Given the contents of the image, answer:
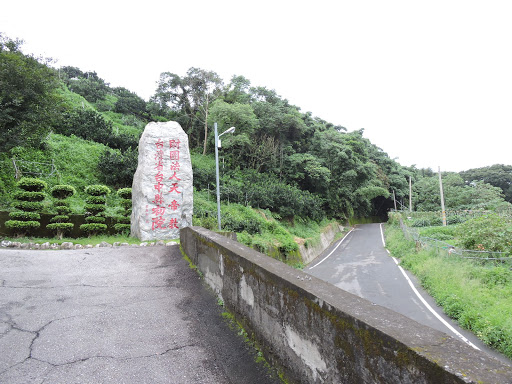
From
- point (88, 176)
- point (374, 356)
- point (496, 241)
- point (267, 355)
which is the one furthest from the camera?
point (88, 176)

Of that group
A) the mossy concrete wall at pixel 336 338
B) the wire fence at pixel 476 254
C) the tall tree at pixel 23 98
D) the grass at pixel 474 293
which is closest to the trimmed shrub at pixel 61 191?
the tall tree at pixel 23 98

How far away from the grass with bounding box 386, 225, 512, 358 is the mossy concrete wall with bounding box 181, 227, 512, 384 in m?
6.69

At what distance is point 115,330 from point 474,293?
10.9 metres

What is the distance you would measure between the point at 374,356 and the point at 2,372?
3.45m

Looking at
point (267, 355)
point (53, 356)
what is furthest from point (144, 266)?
point (267, 355)

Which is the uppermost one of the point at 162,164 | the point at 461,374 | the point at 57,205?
the point at 162,164

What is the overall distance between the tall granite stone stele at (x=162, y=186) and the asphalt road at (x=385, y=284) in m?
7.54

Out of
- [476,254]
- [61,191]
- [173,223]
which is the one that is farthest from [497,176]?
[61,191]

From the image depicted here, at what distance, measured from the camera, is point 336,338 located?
2049 mm

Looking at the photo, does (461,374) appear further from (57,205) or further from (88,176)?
(88,176)

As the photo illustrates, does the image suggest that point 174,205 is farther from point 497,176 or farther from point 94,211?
point 497,176

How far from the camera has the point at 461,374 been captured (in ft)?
4.37

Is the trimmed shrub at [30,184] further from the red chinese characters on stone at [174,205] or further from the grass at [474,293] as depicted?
the grass at [474,293]

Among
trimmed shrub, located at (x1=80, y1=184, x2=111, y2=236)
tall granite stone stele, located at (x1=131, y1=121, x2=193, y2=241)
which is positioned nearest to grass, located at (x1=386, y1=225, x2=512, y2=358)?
tall granite stone stele, located at (x1=131, y1=121, x2=193, y2=241)
